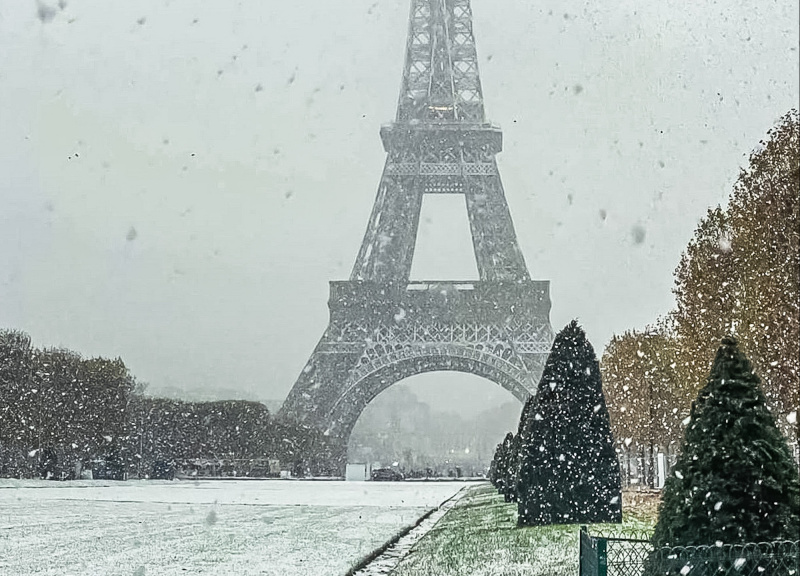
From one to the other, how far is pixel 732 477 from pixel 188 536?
9943mm

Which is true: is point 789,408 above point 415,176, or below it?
below

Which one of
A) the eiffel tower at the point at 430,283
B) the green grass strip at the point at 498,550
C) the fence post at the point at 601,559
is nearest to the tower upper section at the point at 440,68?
the eiffel tower at the point at 430,283

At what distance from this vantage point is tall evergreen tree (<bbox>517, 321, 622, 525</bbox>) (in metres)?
15.0

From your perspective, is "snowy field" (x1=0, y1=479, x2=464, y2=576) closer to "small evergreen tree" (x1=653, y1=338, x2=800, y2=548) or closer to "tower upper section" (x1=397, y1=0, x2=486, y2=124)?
"small evergreen tree" (x1=653, y1=338, x2=800, y2=548)

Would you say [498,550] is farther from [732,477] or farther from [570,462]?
[732,477]

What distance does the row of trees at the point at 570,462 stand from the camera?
15008 mm

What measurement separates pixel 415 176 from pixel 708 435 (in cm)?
4765

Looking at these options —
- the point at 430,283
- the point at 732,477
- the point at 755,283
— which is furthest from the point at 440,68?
the point at 732,477

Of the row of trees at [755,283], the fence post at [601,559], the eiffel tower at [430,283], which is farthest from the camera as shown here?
the eiffel tower at [430,283]

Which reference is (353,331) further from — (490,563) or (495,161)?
(490,563)

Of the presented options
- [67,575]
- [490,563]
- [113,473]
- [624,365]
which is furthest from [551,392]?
[113,473]

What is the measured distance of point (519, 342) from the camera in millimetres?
52188

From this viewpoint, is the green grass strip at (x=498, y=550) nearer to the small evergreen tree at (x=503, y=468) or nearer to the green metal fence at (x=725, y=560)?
the green metal fence at (x=725, y=560)

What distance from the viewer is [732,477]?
6.40 meters
